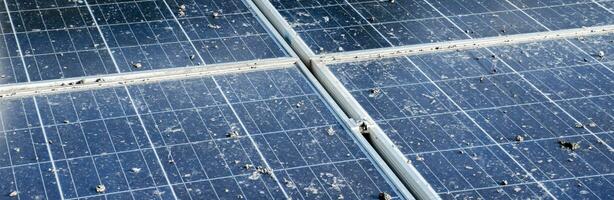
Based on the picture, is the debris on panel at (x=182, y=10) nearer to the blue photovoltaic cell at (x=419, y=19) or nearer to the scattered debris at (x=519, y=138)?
the blue photovoltaic cell at (x=419, y=19)

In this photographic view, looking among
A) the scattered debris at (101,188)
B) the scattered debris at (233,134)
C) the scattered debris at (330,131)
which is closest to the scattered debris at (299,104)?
the scattered debris at (330,131)

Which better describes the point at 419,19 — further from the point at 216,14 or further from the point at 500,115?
the point at 500,115

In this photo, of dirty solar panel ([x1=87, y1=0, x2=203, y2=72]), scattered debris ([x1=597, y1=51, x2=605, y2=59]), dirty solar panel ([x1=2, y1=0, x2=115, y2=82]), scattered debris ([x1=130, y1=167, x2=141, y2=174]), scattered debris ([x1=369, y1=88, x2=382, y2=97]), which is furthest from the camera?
scattered debris ([x1=597, y1=51, x2=605, y2=59])

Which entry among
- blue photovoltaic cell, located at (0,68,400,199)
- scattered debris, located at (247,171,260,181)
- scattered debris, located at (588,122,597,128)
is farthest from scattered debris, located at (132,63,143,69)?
scattered debris, located at (588,122,597,128)

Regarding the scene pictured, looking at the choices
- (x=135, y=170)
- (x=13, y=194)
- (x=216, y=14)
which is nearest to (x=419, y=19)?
Answer: (x=216, y=14)

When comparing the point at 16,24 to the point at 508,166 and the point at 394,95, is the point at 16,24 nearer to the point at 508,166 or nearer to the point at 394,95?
the point at 394,95

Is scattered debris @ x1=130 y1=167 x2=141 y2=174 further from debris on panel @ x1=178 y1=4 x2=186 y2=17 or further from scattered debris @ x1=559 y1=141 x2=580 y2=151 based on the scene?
debris on panel @ x1=178 y1=4 x2=186 y2=17
